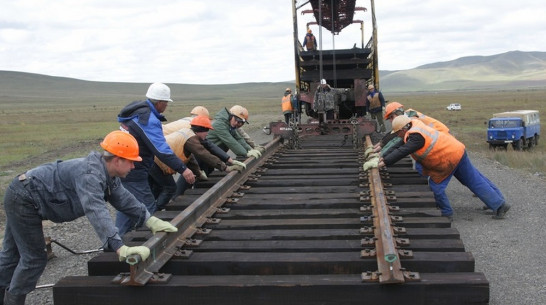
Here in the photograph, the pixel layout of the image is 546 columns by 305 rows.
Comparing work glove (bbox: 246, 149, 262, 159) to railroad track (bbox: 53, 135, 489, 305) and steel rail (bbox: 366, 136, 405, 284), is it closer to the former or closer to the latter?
railroad track (bbox: 53, 135, 489, 305)

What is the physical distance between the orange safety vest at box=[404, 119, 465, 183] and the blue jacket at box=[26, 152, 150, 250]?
401cm

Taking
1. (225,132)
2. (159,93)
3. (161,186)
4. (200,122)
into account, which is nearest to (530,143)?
(225,132)

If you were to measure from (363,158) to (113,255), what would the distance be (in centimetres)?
532

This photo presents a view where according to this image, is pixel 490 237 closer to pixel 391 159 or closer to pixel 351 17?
pixel 391 159

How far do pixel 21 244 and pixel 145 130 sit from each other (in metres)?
2.02

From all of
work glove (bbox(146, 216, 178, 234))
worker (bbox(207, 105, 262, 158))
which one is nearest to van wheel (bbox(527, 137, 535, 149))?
worker (bbox(207, 105, 262, 158))

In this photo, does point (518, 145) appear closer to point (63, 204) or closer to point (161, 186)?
point (161, 186)

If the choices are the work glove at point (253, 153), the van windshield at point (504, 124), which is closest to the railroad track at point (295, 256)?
the work glove at point (253, 153)

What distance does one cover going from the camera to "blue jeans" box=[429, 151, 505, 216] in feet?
23.7

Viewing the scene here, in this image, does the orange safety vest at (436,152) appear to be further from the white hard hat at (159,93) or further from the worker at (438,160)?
the white hard hat at (159,93)

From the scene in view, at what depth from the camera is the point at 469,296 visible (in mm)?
3373

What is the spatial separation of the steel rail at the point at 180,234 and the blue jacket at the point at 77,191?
0.24 metres

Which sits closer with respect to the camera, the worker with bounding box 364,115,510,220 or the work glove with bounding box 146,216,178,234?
the work glove with bounding box 146,216,178,234

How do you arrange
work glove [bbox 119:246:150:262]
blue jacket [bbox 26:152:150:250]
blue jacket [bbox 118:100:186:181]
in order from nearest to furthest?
work glove [bbox 119:246:150:262]
blue jacket [bbox 26:152:150:250]
blue jacket [bbox 118:100:186:181]
